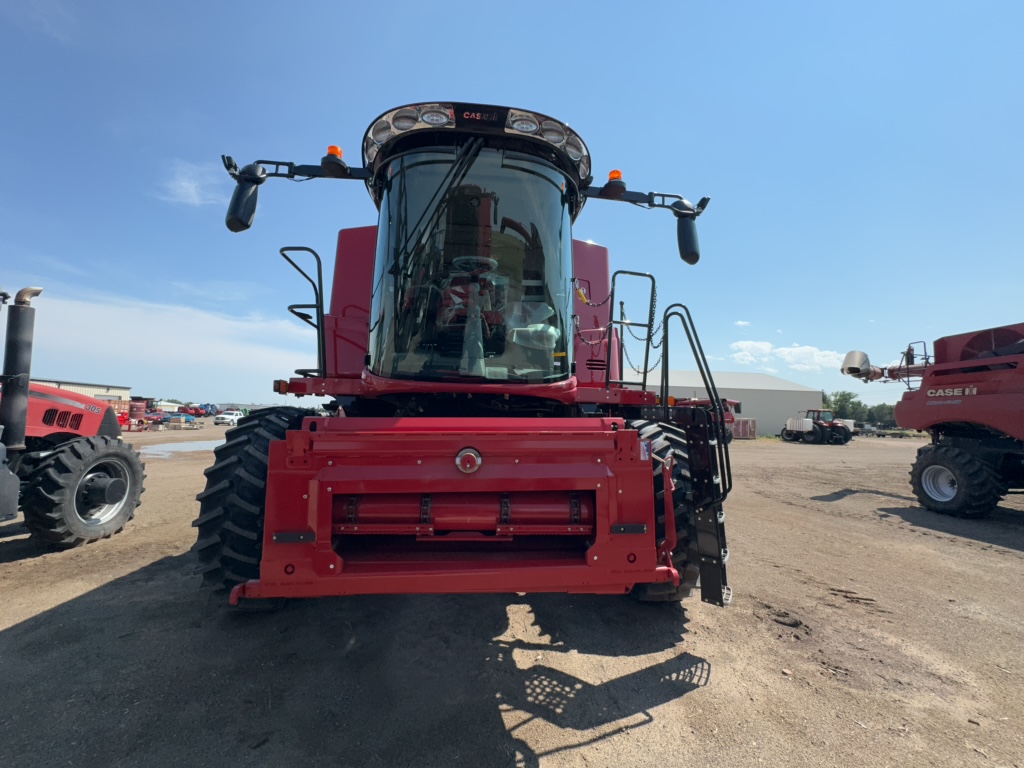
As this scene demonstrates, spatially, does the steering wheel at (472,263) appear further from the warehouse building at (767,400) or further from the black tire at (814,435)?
the warehouse building at (767,400)

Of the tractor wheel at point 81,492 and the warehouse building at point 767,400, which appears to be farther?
the warehouse building at point 767,400

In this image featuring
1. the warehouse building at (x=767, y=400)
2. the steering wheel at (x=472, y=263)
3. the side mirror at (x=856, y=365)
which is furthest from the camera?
the warehouse building at (x=767, y=400)

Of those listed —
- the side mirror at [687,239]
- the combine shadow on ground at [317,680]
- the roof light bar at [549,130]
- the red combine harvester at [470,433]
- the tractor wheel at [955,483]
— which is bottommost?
the combine shadow on ground at [317,680]

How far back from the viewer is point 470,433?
2.50m

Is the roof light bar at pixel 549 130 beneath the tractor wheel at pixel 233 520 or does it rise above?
above

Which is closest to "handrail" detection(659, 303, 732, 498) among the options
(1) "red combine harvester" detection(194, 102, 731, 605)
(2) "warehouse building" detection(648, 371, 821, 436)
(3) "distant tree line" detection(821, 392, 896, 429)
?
(1) "red combine harvester" detection(194, 102, 731, 605)

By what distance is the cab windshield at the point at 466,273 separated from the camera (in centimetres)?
318

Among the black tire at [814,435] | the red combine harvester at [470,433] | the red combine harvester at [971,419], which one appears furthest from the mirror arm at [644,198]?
the black tire at [814,435]

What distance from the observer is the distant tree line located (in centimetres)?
6806

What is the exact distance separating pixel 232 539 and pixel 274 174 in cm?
240

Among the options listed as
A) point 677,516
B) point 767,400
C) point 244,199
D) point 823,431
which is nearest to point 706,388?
point 677,516

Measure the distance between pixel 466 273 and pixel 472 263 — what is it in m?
0.08

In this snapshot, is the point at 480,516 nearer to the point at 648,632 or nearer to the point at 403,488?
the point at 403,488

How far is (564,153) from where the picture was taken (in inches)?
135
